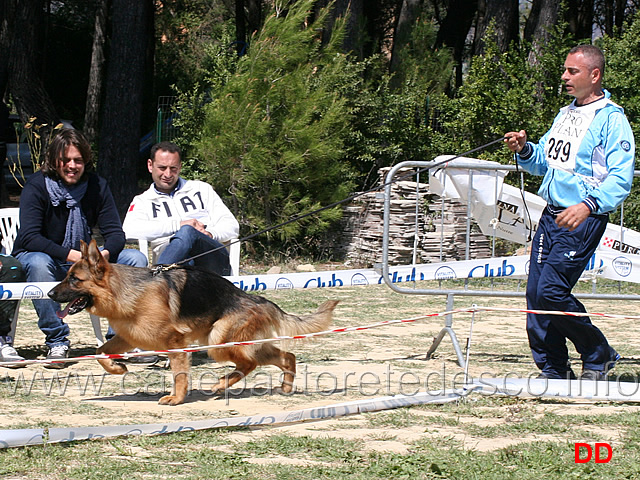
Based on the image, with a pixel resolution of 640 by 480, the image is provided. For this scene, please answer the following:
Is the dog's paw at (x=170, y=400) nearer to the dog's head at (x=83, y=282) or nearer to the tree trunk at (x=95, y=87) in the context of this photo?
the dog's head at (x=83, y=282)

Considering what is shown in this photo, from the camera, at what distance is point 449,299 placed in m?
6.17

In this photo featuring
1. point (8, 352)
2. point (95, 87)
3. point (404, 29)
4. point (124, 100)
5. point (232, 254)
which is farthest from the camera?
point (95, 87)

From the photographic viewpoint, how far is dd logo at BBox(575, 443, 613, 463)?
3.76 m

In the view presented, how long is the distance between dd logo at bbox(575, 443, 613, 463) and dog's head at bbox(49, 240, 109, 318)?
2.98m

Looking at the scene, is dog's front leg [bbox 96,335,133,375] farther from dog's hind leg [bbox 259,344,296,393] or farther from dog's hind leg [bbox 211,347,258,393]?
dog's hind leg [bbox 259,344,296,393]

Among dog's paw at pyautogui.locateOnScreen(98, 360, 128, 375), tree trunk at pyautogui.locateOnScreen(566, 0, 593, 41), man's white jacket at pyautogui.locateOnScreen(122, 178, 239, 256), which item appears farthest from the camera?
tree trunk at pyautogui.locateOnScreen(566, 0, 593, 41)

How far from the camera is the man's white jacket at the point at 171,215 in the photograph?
261 inches

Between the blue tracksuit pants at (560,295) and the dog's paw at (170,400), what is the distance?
2365mm

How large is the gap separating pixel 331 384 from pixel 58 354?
2168 mm

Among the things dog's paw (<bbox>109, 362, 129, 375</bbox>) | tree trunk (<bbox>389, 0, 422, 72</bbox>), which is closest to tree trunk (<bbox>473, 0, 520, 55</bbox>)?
tree trunk (<bbox>389, 0, 422, 72</bbox>)

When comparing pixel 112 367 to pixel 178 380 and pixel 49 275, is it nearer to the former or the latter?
pixel 178 380

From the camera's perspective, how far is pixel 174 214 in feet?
21.9

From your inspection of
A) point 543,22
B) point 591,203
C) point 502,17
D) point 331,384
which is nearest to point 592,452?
point 591,203

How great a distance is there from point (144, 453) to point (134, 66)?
1213 centimetres
